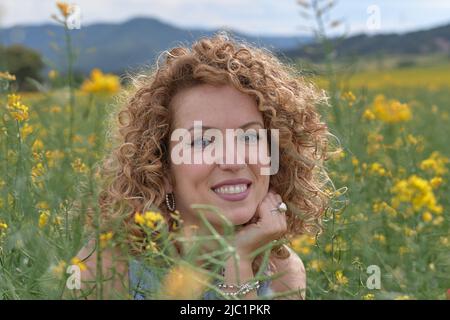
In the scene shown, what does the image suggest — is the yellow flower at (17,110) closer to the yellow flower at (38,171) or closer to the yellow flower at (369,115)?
the yellow flower at (38,171)

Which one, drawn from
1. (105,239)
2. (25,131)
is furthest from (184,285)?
(25,131)

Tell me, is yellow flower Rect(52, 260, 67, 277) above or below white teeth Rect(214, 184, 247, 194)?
below

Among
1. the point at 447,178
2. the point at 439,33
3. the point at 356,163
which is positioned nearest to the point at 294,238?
the point at 356,163

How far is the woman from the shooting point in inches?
70.1

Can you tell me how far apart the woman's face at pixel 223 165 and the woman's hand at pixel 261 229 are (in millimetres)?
28

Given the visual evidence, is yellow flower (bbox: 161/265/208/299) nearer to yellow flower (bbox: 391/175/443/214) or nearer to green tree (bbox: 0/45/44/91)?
yellow flower (bbox: 391/175/443/214)

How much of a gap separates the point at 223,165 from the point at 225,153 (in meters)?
0.03

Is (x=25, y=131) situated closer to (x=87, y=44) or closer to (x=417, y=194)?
(x=87, y=44)

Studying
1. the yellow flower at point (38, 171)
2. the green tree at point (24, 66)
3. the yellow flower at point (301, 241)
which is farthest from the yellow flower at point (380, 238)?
the green tree at point (24, 66)

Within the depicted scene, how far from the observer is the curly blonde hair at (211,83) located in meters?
1.94

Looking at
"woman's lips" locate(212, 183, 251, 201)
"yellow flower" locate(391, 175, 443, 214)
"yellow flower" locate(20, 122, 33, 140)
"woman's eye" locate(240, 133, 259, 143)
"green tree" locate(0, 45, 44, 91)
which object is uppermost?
"green tree" locate(0, 45, 44, 91)

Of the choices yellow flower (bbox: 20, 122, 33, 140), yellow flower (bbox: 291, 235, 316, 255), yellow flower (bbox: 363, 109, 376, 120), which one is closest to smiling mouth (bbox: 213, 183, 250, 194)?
yellow flower (bbox: 291, 235, 316, 255)

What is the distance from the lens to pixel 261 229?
1.77 meters
